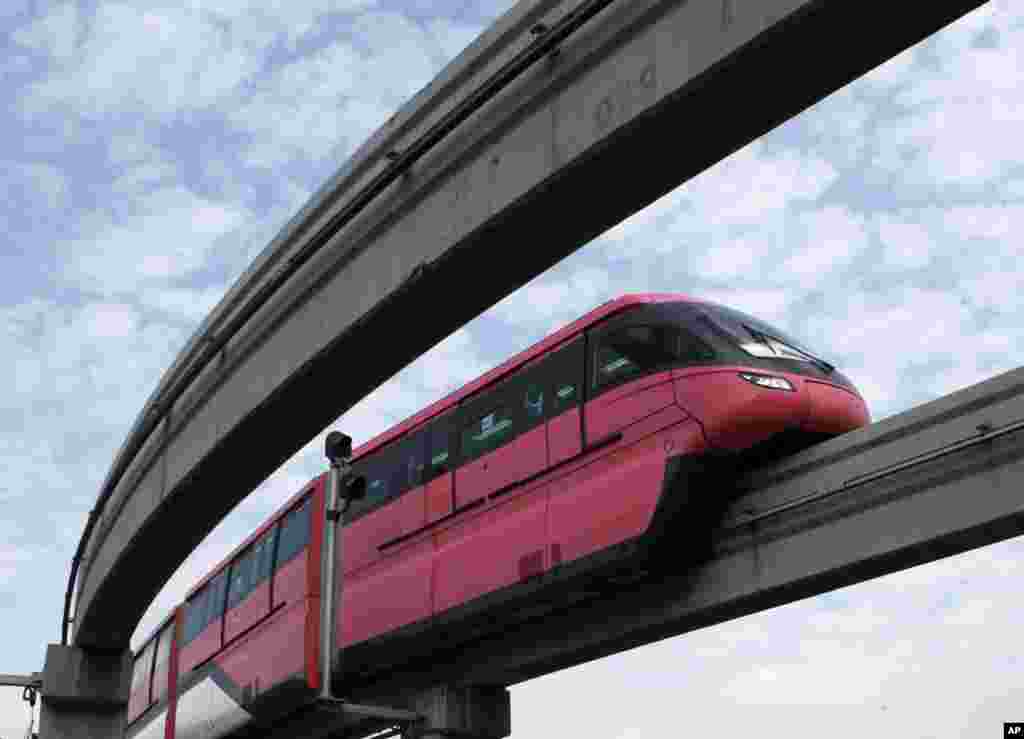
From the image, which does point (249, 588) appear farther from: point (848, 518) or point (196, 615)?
point (848, 518)

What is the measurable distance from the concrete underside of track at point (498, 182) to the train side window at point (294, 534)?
0.90 m

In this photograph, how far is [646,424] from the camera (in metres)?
12.1

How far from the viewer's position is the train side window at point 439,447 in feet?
49.2

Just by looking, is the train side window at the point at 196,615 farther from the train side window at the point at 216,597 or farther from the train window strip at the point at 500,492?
the train window strip at the point at 500,492

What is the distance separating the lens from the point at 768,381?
12.0 m

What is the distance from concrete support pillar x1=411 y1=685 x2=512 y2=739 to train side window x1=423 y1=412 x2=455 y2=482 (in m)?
2.45

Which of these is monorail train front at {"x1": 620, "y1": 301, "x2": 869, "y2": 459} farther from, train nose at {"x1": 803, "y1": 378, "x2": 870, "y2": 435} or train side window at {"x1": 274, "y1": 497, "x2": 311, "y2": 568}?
train side window at {"x1": 274, "y1": 497, "x2": 311, "y2": 568}

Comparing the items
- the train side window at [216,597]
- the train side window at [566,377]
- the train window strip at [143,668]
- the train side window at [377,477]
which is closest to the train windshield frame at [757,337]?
the train side window at [566,377]

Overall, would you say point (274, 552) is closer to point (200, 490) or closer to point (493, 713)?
point (200, 490)

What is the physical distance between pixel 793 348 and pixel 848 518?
2.13 metres

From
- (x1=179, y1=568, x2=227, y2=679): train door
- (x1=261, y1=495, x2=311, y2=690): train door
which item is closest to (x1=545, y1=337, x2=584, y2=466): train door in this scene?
(x1=261, y1=495, x2=311, y2=690): train door

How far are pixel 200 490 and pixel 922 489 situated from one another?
929cm

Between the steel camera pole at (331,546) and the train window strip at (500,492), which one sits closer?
the steel camera pole at (331,546)

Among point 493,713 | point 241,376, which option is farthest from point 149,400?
point 493,713
